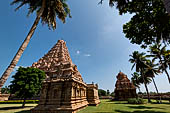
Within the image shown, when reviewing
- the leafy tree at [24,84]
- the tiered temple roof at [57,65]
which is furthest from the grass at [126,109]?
the tiered temple roof at [57,65]

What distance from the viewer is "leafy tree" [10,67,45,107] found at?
18.6 metres

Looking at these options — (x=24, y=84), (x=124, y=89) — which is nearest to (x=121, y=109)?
(x=24, y=84)

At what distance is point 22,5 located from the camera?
29.0ft

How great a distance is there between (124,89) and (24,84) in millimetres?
33079

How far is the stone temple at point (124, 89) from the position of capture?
32.3 meters

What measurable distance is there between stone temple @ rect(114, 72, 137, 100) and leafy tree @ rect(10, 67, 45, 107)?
1168 inches

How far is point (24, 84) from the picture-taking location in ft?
61.5

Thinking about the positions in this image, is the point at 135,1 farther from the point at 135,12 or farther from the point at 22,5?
the point at 22,5

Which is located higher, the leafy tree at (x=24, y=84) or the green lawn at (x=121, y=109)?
the leafy tree at (x=24, y=84)

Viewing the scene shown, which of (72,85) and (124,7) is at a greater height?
(124,7)

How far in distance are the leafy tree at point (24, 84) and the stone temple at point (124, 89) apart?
97.3ft

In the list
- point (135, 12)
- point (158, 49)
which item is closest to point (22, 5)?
point (135, 12)

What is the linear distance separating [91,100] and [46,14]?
64.4ft

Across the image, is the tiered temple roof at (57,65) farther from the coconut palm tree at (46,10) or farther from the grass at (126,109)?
the coconut palm tree at (46,10)
